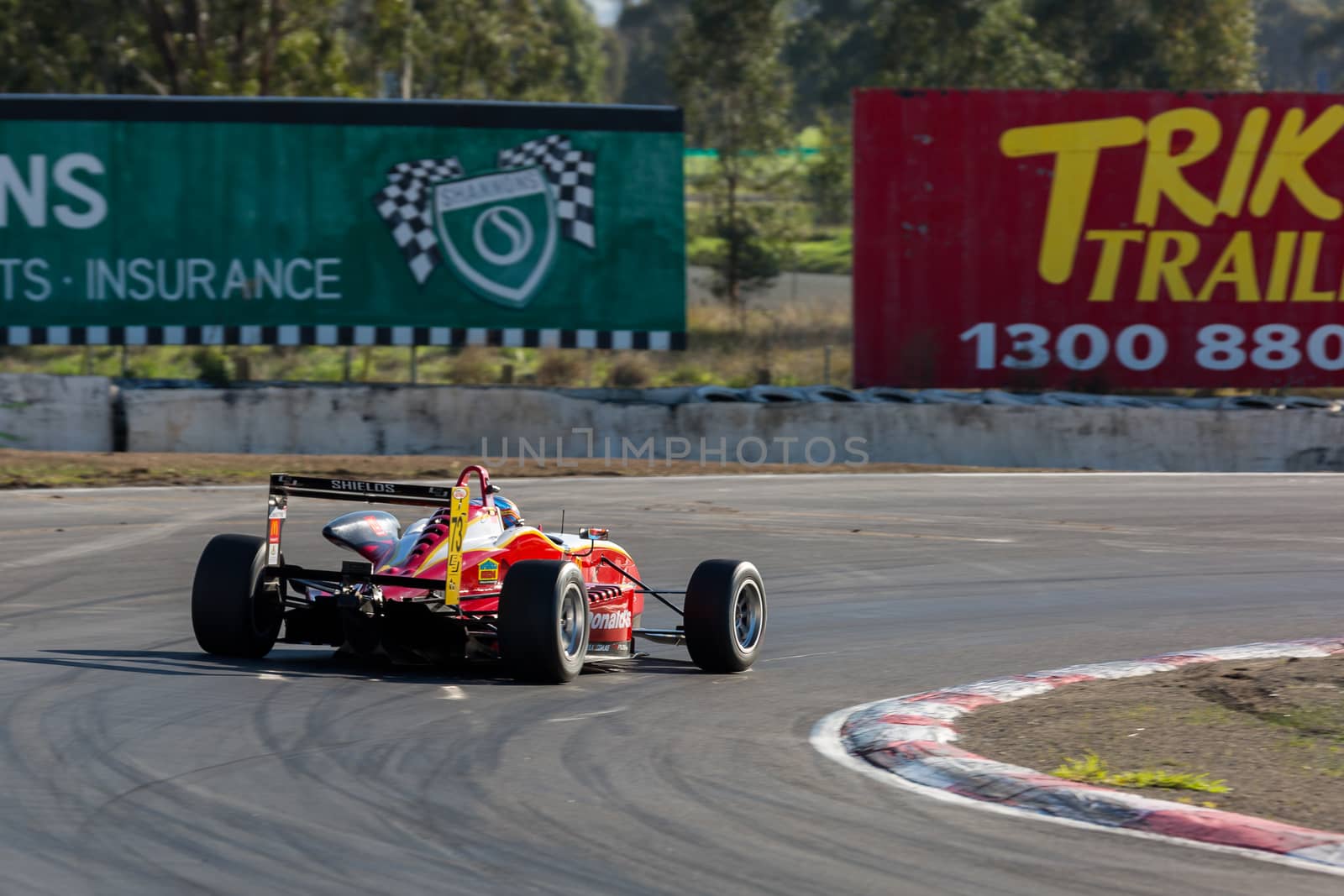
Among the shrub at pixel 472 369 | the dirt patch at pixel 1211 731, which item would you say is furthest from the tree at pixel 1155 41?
the dirt patch at pixel 1211 731

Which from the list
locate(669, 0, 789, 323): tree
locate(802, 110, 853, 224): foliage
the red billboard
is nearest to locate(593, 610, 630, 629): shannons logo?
the red billboard

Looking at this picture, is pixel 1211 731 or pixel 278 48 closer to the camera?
pixel 1211 731

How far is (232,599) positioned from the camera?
8945 millimetres

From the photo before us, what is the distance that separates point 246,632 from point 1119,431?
15231mm

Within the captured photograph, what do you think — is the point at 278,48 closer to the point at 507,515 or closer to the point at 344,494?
the point at 507,515

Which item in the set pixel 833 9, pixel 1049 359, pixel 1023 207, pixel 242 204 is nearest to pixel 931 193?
pixel 1023 207

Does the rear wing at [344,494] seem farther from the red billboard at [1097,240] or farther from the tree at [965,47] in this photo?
the tree at [965,47]

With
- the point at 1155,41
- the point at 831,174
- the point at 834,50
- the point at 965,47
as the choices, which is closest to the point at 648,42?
the point at 834,50

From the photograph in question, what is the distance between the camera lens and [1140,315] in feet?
80.0

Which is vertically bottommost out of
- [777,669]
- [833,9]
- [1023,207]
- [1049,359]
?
[777,669]

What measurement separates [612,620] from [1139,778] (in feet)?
12.7

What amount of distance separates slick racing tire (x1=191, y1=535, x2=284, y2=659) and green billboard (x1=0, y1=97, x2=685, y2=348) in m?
14.8

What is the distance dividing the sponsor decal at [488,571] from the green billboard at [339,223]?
1485cm

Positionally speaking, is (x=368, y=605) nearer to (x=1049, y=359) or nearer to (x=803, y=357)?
(x=1049, y=359)
